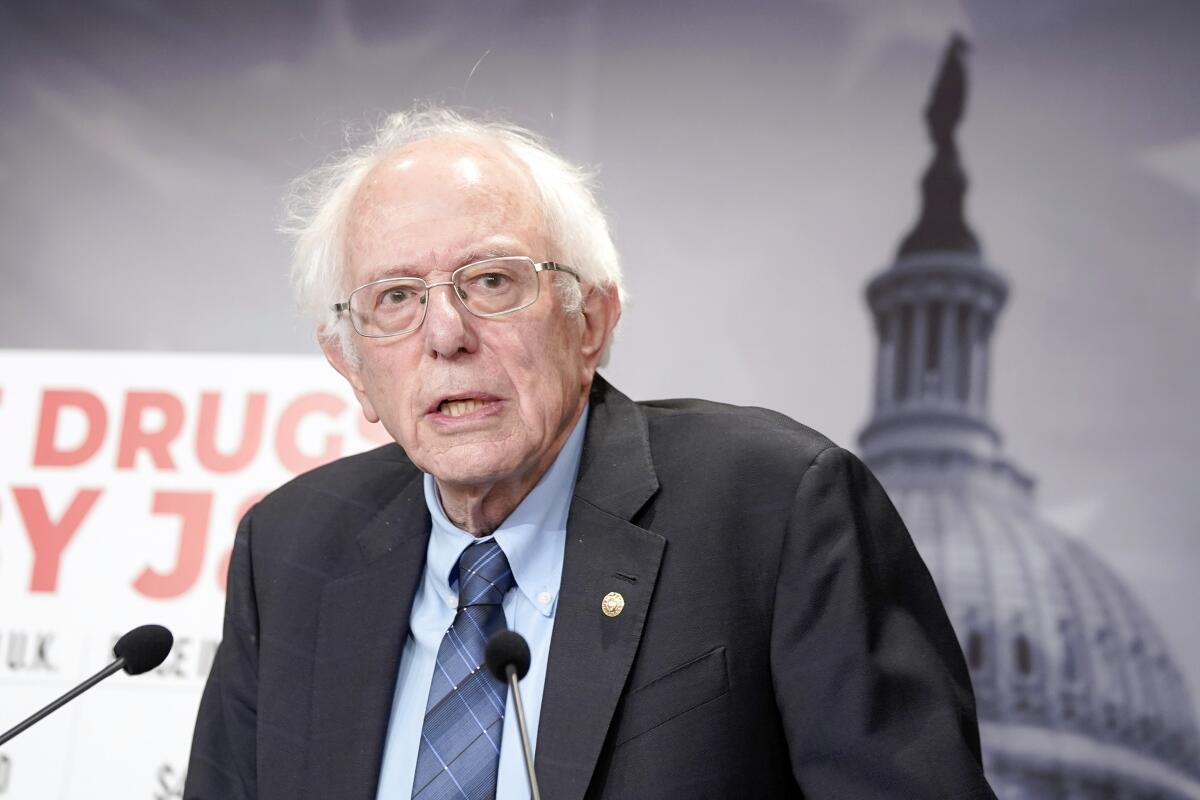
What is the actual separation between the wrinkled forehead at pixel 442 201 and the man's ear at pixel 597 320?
15 cm

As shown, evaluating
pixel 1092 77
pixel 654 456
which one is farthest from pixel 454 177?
pixel 1092 77

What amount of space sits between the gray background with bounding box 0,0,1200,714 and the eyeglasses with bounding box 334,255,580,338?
1.36m

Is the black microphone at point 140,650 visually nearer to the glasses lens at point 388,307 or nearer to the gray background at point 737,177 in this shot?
the glasses lens at point 388,307

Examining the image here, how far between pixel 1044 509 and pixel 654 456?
146cm

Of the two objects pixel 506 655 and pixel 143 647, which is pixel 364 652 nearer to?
pixel 143 647

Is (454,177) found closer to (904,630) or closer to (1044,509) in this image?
(904,630)

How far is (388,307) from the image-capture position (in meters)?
1.78

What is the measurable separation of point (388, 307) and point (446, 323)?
14 centimetres

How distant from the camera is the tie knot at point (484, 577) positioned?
69.5 inches

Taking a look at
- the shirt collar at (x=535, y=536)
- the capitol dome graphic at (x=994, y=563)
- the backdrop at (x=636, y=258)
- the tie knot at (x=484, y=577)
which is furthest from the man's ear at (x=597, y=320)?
the capitol dome graphic at (x=994, y=563)

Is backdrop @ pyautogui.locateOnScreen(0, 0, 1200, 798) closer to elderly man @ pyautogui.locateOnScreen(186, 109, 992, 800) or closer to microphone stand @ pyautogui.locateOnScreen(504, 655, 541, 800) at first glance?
elderly man @ pyautogui.locateOnScreen(186, 109, 992, 800)

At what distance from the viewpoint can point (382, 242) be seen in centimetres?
177

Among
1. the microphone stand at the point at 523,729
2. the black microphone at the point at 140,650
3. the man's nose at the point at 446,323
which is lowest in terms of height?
the microphone stand at the point at 523,729

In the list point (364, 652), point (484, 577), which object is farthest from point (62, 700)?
point (484, 577)
